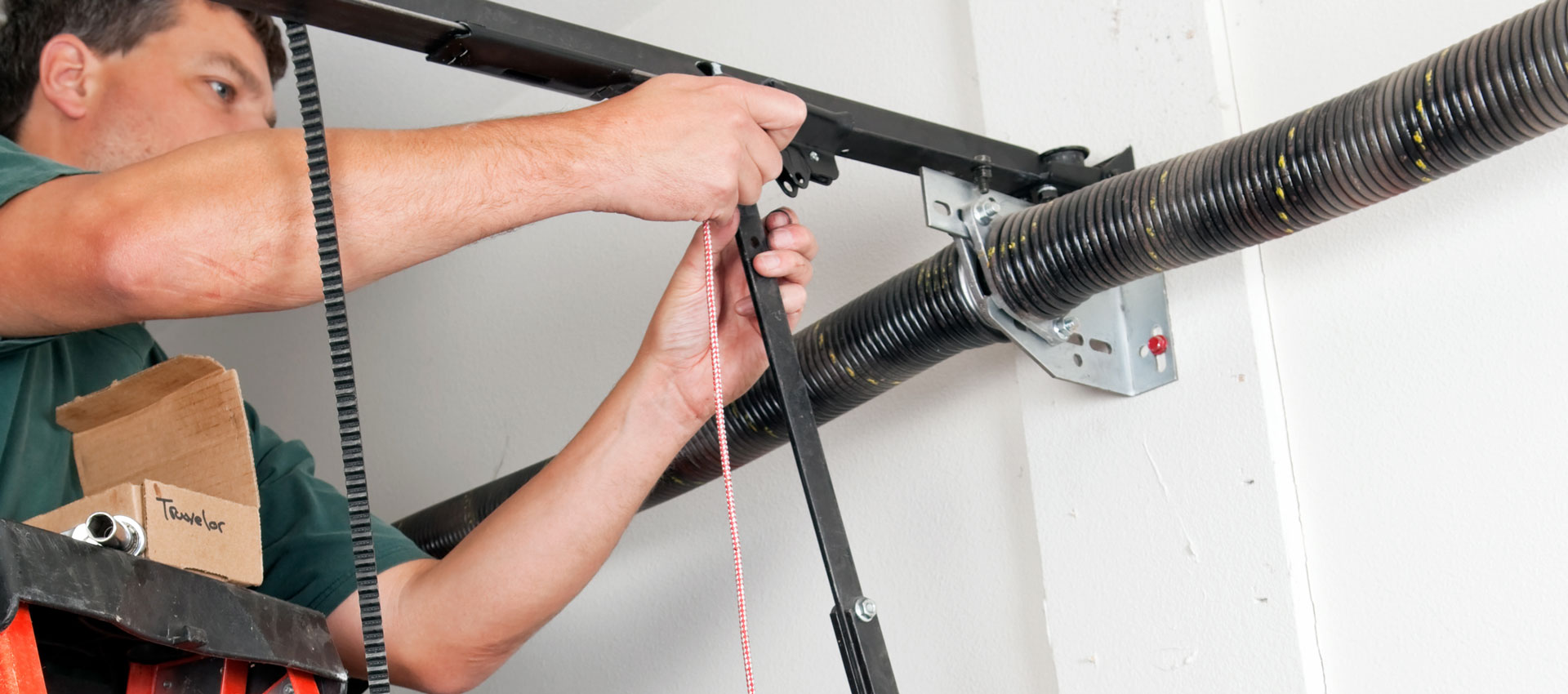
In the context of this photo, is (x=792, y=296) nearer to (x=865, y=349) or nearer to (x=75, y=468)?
(x=865, y=349)

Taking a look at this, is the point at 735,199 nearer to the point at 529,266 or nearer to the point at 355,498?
the point at 355,498

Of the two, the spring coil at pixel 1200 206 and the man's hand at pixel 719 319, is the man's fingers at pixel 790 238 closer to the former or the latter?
the man's hand at pixel 719 319

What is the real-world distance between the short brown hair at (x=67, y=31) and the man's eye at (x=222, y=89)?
8cm

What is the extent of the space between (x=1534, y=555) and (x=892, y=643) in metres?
0.67

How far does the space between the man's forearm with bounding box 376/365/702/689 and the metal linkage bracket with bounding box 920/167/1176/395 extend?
30 centimetres

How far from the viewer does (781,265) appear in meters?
0.94

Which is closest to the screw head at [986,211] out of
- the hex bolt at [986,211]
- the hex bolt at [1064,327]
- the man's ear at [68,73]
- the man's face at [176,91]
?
the hex bolt at [986,211]

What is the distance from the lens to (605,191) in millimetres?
834

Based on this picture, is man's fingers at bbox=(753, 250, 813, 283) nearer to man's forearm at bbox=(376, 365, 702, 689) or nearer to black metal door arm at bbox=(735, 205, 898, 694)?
black metal door arm at bbox=(735, 205, 898, 694)

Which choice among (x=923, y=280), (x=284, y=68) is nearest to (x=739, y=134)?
(x=923, y=280)

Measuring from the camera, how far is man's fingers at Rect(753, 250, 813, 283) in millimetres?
935

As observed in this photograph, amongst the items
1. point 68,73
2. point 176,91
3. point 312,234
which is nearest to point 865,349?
point 312,234

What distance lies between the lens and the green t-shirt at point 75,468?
94 cm

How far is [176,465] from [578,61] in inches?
16.8
